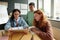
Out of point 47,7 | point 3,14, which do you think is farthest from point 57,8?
point 3,14

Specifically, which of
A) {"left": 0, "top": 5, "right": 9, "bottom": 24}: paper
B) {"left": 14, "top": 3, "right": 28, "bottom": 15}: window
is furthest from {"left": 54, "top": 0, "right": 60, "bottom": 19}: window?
{"left": 0, "top": 5, "right": 9, "bottom": 24}: paper

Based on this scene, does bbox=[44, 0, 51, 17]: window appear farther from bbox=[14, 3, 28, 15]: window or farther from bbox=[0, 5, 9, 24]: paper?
bbox=[0, 5, 9, 24]: paper

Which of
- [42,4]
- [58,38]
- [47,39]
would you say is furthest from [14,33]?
[42,4]

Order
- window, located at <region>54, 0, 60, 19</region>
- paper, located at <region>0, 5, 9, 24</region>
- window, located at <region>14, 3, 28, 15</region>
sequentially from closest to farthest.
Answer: paper, located at <region>0, 5, 9, 24</region>
window, located at <region>14, 3, 28, 15</region>
window, located at <region>54, 0, 60, 19</region>

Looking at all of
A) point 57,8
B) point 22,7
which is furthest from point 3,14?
point 57,8

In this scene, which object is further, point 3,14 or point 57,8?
point 57,8

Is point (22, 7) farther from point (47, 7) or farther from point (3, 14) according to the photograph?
point (47, 7)

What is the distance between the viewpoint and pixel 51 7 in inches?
157

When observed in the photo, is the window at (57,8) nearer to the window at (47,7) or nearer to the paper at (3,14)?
the window at (47,7)

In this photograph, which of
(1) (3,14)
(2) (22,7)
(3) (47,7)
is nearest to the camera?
(1) (3,14)

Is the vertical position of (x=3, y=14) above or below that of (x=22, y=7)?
below

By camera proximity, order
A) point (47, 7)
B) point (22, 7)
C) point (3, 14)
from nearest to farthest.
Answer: point (3, 14) → point (22, 7) → point (47, 7)

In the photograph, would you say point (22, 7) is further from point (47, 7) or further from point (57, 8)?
point (57, 8)

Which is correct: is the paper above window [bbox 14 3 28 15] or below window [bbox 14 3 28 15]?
below
